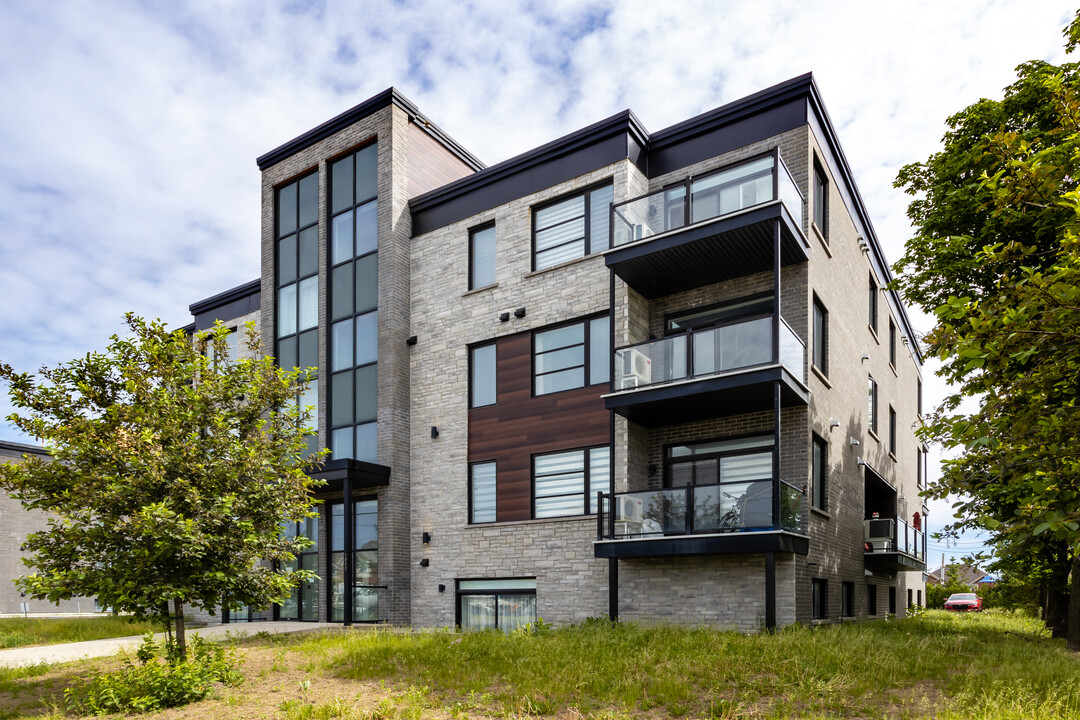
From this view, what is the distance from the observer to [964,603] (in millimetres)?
43781

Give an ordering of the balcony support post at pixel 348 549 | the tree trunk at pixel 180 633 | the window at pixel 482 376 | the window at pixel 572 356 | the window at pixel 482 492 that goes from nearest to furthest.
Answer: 1. the tree trunk at pixel 180 633
2. the window at pixel 572 356
3. the balcony support post at pixel 348 549
4. the window at pixel 482 492
5. the window at pixel 482 376

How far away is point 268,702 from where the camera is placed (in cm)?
1078

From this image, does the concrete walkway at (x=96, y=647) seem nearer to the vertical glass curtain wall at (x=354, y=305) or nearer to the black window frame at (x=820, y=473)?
the vertical glass curtain wall at (x=354, y=305)

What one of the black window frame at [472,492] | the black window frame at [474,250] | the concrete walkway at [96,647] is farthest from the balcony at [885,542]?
the concrete walkway at [96,647]

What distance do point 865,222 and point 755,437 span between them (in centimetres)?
1004

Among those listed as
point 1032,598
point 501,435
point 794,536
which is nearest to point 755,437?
point 794,536

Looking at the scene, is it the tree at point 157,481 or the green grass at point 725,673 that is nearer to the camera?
the green grass at point 725,673

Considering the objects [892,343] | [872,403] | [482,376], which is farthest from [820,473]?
[892,343]

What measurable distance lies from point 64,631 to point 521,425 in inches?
462

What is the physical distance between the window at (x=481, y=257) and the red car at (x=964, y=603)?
3505 cm

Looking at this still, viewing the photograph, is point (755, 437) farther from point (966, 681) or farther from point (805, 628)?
point (966, 681)

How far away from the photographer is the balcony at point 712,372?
15250mm

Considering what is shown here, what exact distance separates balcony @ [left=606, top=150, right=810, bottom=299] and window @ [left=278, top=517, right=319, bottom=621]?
11.1 m

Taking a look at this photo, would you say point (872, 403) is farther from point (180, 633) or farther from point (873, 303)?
point (180, 633)
